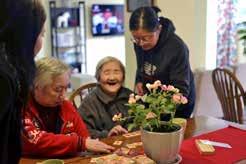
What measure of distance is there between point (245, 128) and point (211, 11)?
2018mm

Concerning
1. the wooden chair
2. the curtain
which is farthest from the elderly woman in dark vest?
the curtain

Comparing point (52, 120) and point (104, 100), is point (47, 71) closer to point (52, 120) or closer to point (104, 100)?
point (52, 120)

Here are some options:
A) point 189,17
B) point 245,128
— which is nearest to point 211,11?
point 189,17

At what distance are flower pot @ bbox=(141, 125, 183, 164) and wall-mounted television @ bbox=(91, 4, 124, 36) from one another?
6579 millimetres

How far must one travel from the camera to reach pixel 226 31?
5.16 meters

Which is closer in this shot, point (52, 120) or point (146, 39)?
point (52, 120)

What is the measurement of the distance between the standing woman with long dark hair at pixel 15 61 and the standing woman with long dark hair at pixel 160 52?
1.14 meters

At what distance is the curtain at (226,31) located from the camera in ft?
16.5

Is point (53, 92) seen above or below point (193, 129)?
above

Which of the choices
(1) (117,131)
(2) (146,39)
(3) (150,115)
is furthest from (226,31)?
(3) (150,115)

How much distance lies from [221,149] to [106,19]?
6.59m

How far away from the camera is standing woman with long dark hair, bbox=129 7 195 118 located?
215 centimetres

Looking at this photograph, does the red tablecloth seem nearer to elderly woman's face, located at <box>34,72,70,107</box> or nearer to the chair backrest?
elderly woman's face, located at <box>34,72,70,107</box>

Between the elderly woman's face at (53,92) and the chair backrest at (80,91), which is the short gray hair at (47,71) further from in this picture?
the chair backrest at (80,91)
